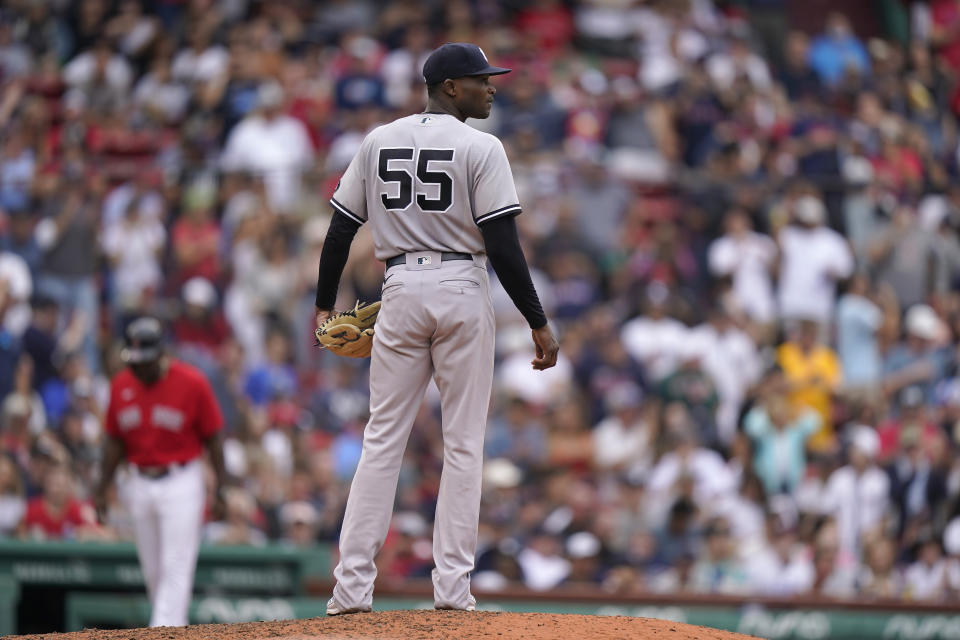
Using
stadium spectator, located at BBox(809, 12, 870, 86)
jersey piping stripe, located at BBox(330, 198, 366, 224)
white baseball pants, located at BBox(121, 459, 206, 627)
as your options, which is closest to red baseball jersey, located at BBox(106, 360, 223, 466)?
white baseball pants, located at BBox(121, 459, 206, 627)

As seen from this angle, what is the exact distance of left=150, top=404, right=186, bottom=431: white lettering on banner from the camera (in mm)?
9000

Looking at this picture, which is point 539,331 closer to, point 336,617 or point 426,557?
point 336,617

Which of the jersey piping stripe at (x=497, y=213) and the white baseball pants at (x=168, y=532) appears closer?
the jersey piping stripe at (x=497, y=213)

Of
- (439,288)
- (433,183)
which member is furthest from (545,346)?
(433,183)

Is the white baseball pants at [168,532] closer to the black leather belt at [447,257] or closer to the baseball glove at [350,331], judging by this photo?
the baseball glove at [350,331]

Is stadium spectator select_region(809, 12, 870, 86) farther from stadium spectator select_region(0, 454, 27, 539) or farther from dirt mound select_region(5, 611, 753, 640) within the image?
Answer: dirt mound select_region(5, 611, 753, 640)

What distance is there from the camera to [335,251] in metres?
6.34

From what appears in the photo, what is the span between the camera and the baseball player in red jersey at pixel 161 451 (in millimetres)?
8875

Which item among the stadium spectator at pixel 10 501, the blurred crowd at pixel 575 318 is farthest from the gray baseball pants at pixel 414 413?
the stadium spectator at pixel 10 501

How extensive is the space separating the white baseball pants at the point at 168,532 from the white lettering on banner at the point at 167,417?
0.86 feet

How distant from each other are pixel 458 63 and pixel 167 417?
366 cm

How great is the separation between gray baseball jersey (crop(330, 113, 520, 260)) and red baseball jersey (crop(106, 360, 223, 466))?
→ 3.16 meters

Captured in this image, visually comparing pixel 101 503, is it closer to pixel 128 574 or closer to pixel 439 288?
pixel 128 574

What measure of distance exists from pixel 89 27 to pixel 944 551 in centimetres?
1021
